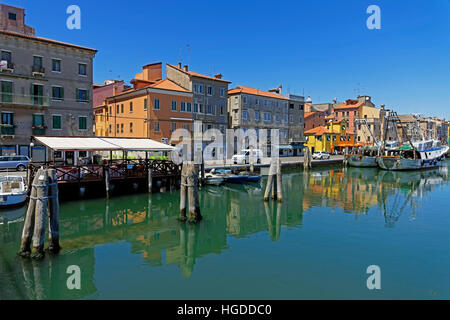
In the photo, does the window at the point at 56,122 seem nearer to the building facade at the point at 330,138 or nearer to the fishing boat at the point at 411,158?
the fishing boat at the point at 411,158

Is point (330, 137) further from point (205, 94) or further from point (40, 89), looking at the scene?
point (40, 89)

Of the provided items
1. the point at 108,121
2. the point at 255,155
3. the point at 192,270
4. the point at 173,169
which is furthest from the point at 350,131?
the point at 192,270

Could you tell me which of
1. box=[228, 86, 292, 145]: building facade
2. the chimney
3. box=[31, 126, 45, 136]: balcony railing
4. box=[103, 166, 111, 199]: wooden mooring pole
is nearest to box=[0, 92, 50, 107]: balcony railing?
box=[31, 126, 45, 136]: balcony railing

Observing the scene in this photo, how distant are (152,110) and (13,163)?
18.4 metres

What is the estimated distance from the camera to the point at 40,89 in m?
35.7

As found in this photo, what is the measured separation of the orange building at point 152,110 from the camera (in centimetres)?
4456

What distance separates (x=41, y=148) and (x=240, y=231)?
2716cm

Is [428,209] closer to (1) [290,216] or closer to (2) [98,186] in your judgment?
(1) [290,216]

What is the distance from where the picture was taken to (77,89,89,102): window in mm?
38456

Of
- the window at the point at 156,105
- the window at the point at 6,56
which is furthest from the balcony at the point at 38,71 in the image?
the window at the point at 156,105

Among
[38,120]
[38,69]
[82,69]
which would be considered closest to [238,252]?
[38,120]

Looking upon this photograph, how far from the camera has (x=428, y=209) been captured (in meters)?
24.4

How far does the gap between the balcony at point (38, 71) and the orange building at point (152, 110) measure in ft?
30.4

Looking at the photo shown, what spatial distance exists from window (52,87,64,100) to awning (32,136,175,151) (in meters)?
14.2
